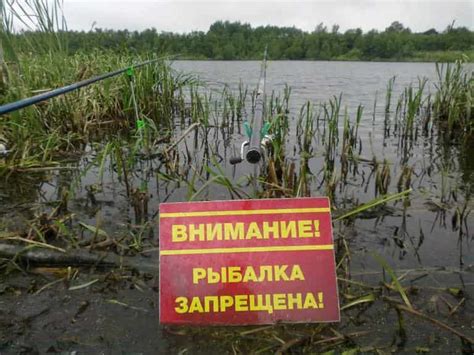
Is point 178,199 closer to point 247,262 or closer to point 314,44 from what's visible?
point 247,262

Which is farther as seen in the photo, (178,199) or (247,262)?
(178,199)

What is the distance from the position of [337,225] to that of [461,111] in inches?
180

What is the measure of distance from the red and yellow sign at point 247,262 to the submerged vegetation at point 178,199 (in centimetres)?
10

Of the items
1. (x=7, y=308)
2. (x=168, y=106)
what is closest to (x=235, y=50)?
(x=168, y=106)

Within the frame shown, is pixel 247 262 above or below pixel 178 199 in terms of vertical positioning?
above

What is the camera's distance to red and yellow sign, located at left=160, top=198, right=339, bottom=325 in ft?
6.70

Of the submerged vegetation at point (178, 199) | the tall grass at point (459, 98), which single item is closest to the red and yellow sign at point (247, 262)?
the submerged vegetation at point (178, 199)

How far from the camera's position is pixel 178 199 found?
4.01 m

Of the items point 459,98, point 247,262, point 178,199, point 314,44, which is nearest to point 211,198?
point 178,199

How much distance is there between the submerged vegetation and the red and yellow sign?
10cm

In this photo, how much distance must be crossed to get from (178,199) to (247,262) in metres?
2.03

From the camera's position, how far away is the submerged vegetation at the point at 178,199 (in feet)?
6.76

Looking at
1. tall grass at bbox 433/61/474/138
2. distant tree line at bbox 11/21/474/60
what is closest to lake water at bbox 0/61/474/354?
tall grass at bbox 433/61/474/138

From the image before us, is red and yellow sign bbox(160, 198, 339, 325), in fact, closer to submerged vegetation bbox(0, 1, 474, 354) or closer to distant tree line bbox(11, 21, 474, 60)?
submerged vegetation bbox(0, 1, 474, 354)
